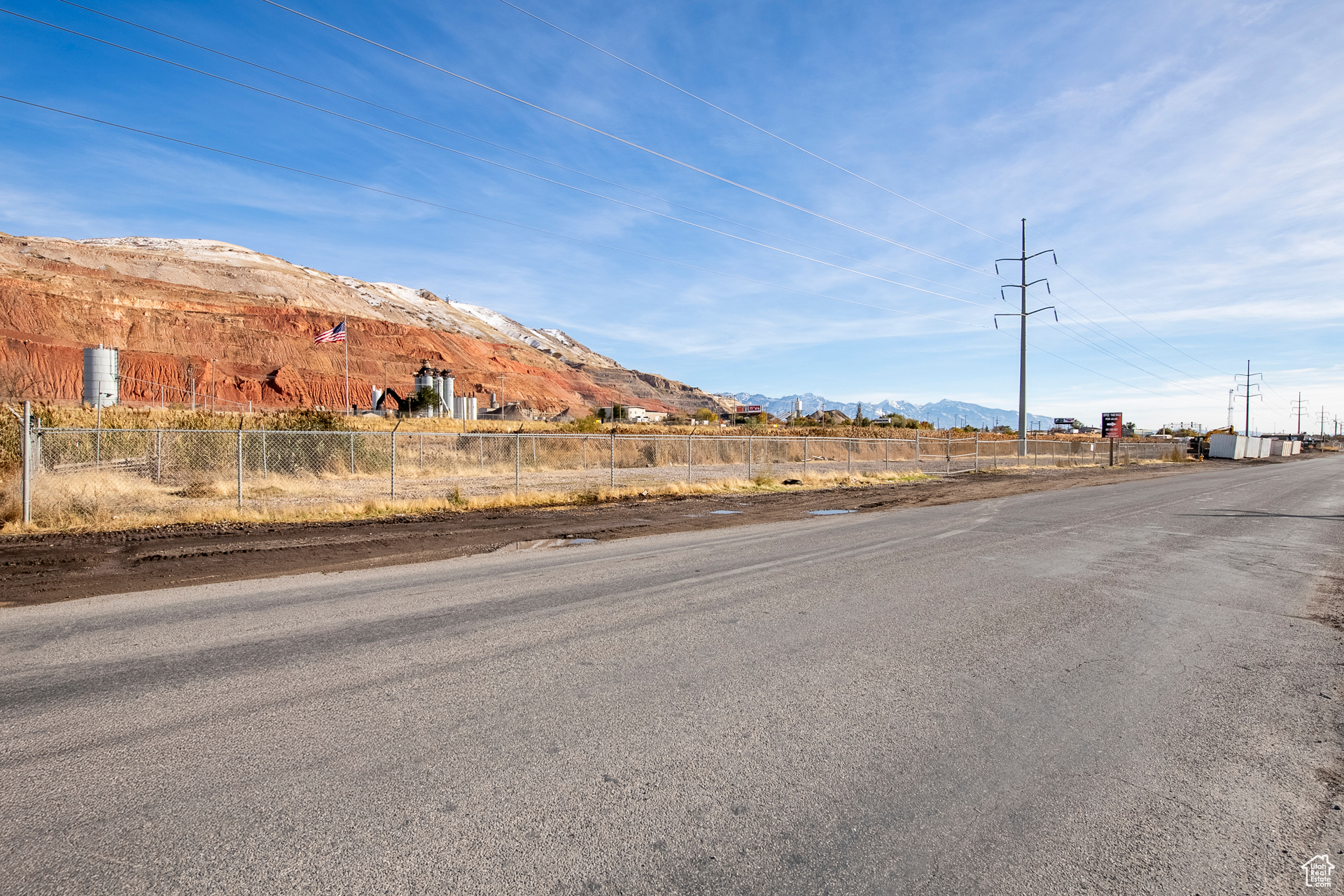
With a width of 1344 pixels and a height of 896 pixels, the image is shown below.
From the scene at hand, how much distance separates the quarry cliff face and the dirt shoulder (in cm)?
8382

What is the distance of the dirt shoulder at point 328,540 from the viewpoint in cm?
891

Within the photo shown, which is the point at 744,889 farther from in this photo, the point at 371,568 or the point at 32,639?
the point at 371,568

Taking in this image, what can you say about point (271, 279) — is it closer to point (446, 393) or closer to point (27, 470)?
point (446, 393)

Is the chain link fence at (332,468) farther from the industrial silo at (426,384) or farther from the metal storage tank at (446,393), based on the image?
the metal storage tank at (446,393)

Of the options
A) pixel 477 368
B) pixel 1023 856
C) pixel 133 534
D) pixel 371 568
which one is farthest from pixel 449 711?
pixel 477 368

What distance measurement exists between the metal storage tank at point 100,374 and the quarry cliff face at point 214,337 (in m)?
22.8

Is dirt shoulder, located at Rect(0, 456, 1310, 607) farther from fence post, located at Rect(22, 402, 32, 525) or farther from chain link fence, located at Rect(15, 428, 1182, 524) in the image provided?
chain link fence, located at Rect(15, 428, 1182, 524)

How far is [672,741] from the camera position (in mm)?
3861

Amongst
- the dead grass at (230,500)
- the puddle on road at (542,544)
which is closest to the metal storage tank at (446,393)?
the dead grass at (230,500)

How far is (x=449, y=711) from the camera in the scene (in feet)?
13.9

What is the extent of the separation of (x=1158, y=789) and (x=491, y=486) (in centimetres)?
2115

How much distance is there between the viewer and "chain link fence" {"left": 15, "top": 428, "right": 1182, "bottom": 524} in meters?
16.2

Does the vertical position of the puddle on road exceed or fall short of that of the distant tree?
it falls short

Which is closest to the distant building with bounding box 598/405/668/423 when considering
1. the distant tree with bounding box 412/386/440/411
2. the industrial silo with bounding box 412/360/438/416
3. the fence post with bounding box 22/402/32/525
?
the industrial silo with bounding box 412/360/438/416
